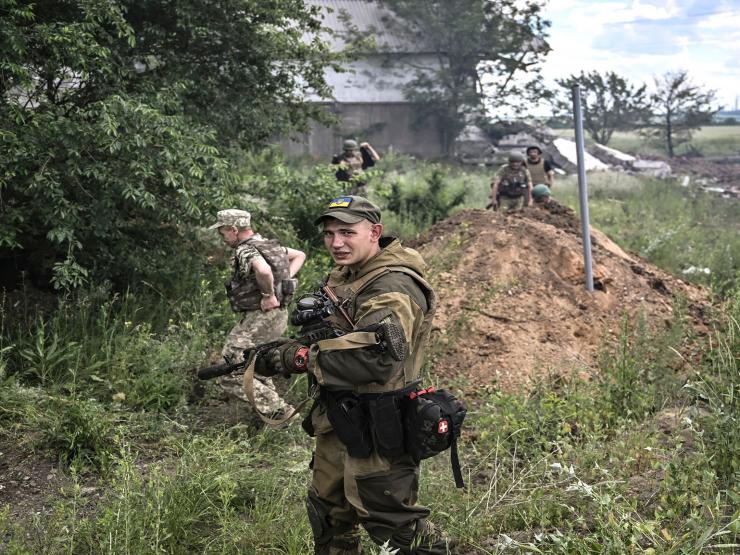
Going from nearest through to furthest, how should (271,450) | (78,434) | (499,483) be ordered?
1. (499,483)
2. (78,434)
3. (271,450)

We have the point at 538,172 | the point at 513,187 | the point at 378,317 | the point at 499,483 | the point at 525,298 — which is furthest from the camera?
the point at 538,172

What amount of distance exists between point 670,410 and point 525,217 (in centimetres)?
435

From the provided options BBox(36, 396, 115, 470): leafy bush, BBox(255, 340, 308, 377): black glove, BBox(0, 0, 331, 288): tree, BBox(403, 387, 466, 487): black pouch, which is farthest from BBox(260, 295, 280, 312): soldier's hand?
BBox(403, 387, 466, 487): black pouch

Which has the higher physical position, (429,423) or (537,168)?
(537,168)

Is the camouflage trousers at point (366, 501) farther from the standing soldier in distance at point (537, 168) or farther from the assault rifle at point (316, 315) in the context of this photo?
the standing soldier in distance at point (537, 168)

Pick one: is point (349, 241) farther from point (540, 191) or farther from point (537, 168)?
point (537, 168)

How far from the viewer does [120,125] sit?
20.7ft

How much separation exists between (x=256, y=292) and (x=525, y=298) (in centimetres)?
318

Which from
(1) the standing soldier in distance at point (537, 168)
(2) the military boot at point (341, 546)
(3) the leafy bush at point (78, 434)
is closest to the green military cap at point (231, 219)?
(3) the leafy bush at point (78, 434)

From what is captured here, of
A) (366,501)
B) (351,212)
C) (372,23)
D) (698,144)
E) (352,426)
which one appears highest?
(372,23)

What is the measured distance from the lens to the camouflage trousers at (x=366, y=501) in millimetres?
3352

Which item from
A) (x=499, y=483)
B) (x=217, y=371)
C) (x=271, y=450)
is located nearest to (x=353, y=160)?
(x=271, y=450)

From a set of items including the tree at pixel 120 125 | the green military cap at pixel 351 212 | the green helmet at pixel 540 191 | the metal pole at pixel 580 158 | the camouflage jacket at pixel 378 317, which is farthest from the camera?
the green helmet at pixel 540 191

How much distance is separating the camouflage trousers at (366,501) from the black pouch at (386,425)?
0.23 ft
